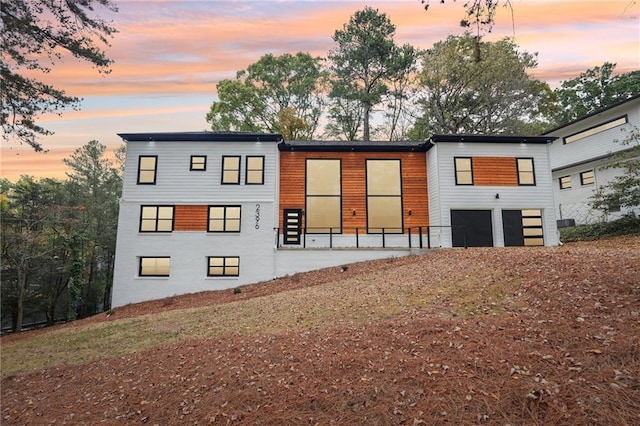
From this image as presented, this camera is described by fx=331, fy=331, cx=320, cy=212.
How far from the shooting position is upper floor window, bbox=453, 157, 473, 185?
62.3ft

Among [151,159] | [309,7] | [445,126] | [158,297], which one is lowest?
[158,297]

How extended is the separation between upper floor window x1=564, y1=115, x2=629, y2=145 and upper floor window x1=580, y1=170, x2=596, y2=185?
2661 millimetres

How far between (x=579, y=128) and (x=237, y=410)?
29376 mm

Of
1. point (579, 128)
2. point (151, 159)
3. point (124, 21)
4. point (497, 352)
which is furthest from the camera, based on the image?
point (579, 128)

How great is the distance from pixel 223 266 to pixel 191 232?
101 inches

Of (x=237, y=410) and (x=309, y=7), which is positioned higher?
(x=309, y=7)

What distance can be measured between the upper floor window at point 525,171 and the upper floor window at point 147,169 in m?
21.0

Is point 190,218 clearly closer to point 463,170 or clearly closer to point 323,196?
point 323,196

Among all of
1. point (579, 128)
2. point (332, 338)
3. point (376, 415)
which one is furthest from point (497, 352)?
point (579, 128)

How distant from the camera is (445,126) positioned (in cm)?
3066

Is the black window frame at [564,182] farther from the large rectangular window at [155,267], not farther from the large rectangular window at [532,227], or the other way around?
the large rectangular window at [155,267]

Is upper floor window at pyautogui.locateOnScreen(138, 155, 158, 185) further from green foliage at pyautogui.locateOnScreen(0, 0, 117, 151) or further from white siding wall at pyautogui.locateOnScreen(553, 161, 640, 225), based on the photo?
white siding wall at pyautogui.locateOnScreen(553, 161, 640, 225)

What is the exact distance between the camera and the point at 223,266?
59.2 ft

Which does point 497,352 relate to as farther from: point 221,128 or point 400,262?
point 221,128
